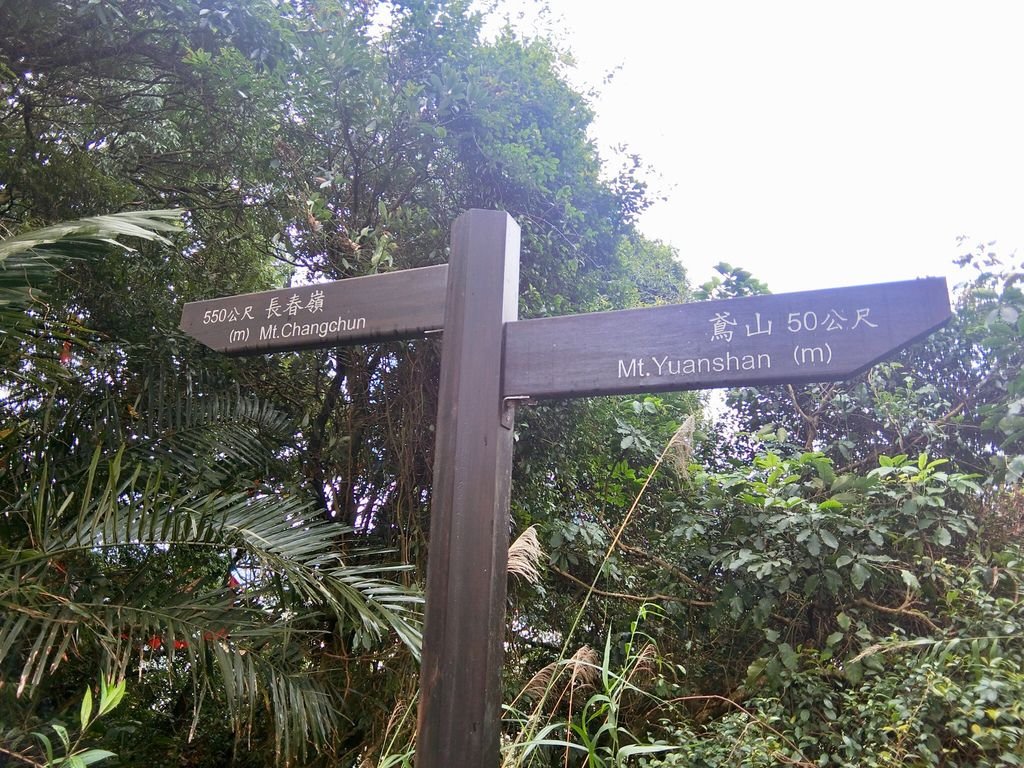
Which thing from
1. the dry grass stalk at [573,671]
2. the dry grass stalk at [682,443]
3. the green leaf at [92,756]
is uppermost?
the dry grass stalk at [682,443]

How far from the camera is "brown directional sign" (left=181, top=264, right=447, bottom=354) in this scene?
203 centimetres

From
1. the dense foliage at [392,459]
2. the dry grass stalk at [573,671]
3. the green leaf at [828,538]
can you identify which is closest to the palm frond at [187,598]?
the dense foliage at [392,459]

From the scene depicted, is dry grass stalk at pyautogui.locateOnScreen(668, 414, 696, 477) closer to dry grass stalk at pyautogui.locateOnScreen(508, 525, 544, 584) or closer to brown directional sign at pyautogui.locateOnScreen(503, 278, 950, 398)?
dry grass stalk at pyautogui.locateOnScreen(508, 525, 544, 584)

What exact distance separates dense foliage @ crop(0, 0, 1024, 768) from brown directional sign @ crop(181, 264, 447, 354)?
41cm

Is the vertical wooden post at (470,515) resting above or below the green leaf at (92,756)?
above

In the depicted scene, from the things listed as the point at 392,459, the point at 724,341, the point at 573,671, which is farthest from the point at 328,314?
the point at 392,459

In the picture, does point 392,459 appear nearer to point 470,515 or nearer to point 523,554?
point 523,554

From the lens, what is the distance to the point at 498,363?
183 cm

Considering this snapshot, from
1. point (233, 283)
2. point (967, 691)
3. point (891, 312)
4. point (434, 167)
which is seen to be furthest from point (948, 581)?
point (233, 283)

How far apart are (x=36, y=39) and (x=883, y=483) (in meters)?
4.80

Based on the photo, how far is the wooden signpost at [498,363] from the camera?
158cm

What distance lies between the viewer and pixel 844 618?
113 inches

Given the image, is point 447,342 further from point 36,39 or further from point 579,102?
point 36,39

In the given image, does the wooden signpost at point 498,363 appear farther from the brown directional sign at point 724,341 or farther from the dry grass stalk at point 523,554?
the dry grass stalk at point 523,554
